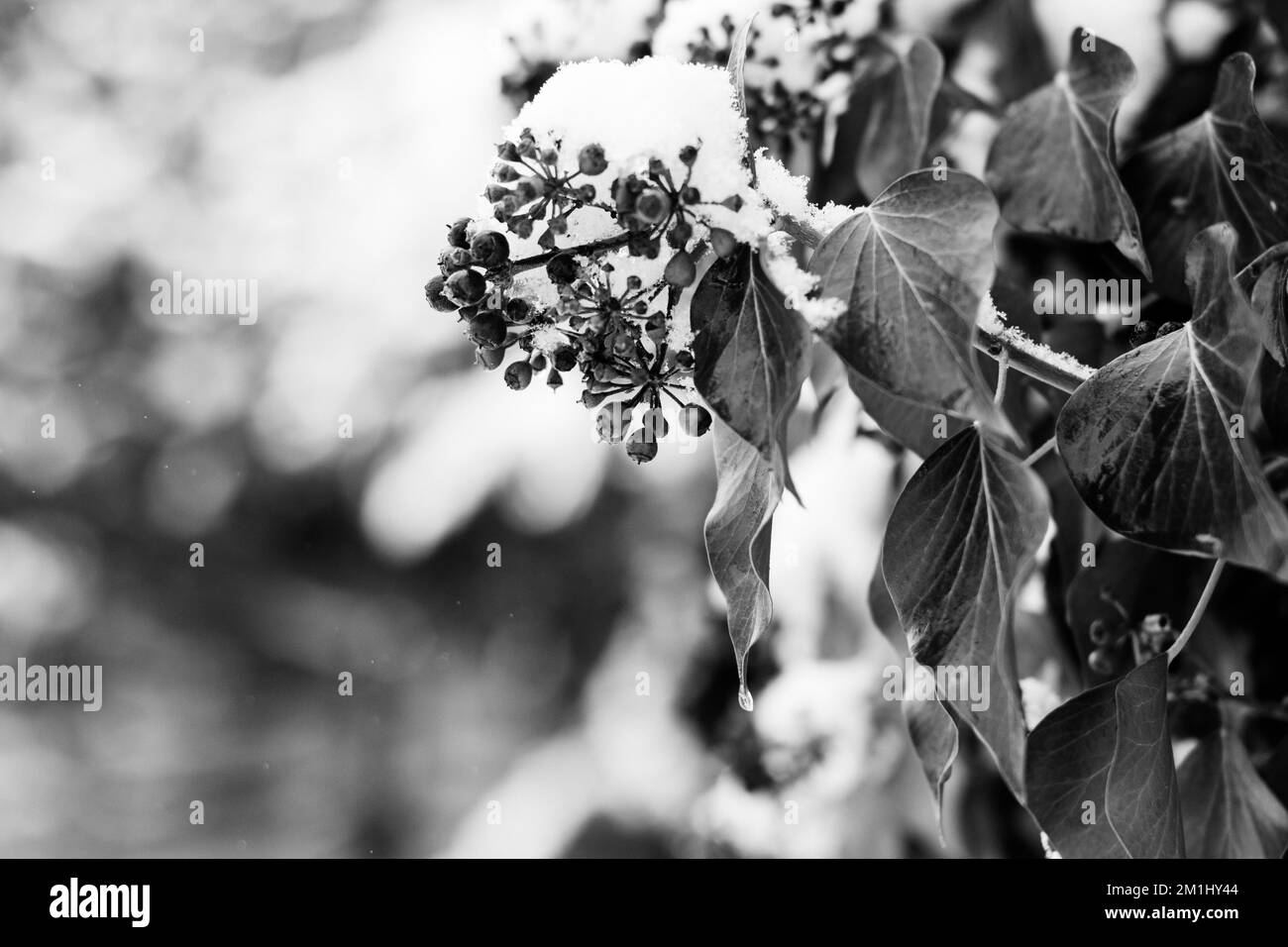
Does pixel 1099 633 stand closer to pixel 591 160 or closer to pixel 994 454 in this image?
pixel 994 454

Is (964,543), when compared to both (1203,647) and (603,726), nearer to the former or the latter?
(1203,647)

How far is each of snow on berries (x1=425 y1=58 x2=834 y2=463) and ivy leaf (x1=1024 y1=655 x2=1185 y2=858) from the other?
0.60 feet

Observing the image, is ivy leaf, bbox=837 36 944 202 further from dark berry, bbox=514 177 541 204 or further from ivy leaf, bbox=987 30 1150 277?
dark berry, bbox=514 177 541 204

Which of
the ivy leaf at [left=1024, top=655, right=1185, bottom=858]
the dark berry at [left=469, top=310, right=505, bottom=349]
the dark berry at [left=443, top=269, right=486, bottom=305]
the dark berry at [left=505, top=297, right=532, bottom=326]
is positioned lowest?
the ivy leaf at [left=1024, top=655, right=1185, bottom=858]

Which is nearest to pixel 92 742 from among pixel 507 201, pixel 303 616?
pixel 303 616

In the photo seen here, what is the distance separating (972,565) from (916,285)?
99 millimetres

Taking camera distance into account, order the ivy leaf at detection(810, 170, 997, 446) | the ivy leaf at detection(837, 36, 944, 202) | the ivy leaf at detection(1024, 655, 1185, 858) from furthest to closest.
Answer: the ivy leaf at detection(837, 36, 944, 202), the ivy leaf at detection(1024, 655, 1185, 858), the ivy leaf at detection(810, 170, 997, 446)

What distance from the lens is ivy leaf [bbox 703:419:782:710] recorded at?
31cm

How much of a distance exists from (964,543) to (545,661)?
0.88 meters

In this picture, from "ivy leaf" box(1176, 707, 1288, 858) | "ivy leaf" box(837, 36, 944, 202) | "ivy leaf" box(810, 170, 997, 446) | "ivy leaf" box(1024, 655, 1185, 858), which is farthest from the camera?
"ivy leaf" box(837, 36, 944, 202)

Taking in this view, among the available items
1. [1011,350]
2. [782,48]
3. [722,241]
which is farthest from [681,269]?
[782,48]

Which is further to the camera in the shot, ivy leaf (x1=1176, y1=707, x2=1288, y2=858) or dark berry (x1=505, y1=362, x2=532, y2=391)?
ivy leaf (x1=1176, y1=707, x2=1288, y2=858)

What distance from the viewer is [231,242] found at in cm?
116

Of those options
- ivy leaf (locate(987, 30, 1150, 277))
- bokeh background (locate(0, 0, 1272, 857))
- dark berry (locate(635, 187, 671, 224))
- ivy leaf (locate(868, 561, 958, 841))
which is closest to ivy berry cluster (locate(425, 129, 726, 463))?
dark berry (locate(635, 187, 671, 224))
